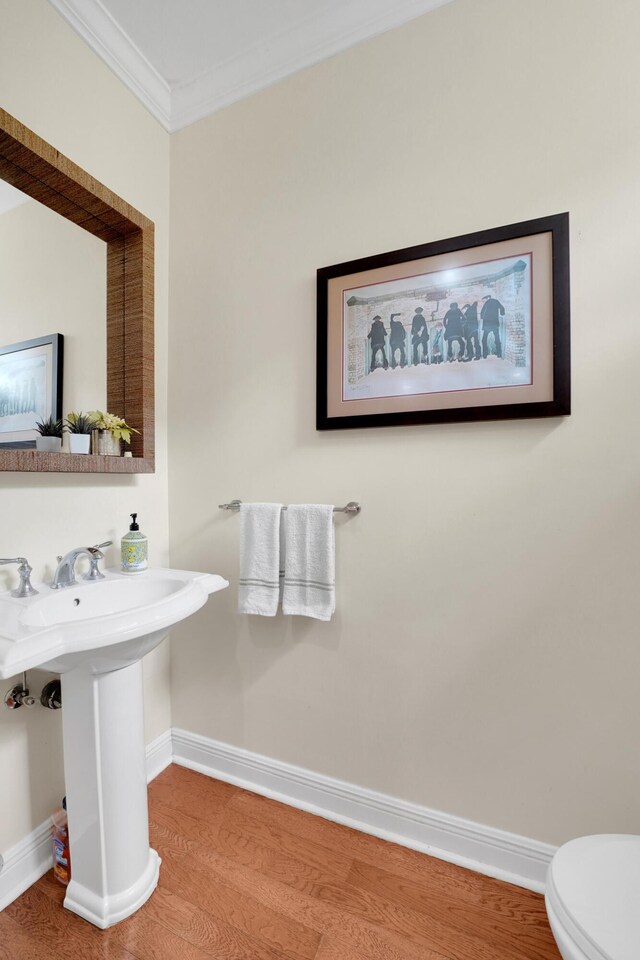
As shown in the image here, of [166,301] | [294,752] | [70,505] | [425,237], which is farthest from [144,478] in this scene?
[425,237]

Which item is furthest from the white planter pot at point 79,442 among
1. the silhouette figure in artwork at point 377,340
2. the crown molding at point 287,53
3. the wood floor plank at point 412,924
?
the wood floor plank at point 412,924

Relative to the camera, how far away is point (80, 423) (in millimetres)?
1334

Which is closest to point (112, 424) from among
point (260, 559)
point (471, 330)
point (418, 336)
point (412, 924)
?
point (260, 559)

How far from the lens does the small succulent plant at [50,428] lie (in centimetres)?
123

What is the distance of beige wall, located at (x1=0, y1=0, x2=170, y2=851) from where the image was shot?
1.17 m

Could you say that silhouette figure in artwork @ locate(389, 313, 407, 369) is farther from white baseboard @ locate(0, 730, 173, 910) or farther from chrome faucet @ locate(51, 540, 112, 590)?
white baseboard @ locate(0, 730, 173, 910)

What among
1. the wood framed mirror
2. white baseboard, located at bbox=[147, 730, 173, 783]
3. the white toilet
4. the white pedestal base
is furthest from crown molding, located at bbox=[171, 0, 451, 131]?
white baseboard, located at bbox=[147, 730, 173, 783]

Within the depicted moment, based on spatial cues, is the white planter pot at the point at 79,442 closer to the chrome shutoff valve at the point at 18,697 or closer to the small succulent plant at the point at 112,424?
the small succulent plant at the point at 112,424

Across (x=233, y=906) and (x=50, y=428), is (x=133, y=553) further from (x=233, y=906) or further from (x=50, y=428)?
(x=233, y=906)

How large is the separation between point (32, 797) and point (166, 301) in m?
1.67

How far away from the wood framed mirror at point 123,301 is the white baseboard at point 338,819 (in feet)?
3.52

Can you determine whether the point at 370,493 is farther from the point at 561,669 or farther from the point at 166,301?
the point at 166,301

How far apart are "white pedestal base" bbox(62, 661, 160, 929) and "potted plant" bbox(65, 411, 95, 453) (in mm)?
634

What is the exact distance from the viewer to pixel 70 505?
1329 mm
